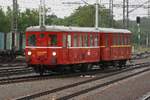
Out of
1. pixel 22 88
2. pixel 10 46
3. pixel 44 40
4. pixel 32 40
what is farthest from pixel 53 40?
pixel 10 46

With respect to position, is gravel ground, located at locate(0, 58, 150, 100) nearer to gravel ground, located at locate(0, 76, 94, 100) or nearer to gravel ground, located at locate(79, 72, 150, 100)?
gravel ground, located at locate(0, 76, 94, 100)

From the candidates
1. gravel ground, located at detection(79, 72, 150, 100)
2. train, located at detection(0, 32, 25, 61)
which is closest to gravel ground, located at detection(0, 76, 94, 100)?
gravel ground, located at detection(79, 72, 150, 100)

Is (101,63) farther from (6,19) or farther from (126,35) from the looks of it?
(6,19)

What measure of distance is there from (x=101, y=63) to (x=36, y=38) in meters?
7.80

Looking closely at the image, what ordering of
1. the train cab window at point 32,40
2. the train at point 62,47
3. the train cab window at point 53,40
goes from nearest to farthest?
the train at point 62,47 < the train cab window at point 53,40 < the train cab window at point 32,40

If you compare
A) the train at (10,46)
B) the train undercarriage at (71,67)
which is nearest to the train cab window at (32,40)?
the train undercarriage at (71,67)

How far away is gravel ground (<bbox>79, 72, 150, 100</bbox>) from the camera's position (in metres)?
17.9

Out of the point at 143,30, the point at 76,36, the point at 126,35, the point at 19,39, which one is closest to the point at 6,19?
the point at 19,39

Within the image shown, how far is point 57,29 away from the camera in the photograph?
90.2 ft

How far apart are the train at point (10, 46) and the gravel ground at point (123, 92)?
63.8ft

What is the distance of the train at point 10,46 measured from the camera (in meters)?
43.2

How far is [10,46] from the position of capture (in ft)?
149

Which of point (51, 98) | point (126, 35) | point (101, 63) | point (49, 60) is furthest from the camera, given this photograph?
point (126, 35)

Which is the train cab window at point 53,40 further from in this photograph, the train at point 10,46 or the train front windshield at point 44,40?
the train at point 10,46
